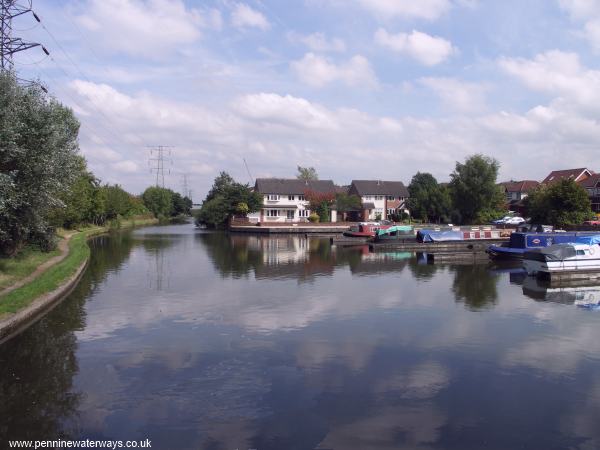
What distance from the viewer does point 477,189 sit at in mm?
74688

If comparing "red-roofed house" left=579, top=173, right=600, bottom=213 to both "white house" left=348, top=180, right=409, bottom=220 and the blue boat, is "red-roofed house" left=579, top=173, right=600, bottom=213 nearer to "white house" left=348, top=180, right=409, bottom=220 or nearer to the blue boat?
"white house" left=348, top=180, right=409, bottom=220

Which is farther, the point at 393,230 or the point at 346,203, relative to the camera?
the point at 346,203

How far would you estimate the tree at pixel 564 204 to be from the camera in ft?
194

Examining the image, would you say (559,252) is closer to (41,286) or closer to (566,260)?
(566,260)

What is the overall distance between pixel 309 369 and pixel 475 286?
57.4ft

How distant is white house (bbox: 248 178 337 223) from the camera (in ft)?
275

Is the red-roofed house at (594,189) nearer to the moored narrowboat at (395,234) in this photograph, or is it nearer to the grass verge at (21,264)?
the moored narrowboat at (395,234)

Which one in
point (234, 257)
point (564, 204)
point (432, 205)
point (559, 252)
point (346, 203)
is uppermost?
point (346, 203)

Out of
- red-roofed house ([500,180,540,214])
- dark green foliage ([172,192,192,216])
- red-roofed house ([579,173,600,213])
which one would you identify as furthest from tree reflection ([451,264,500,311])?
dark green foliage ([172,192,192,216])

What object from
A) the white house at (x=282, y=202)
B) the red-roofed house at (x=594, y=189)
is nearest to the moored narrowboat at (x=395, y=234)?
the white house at (x=282, y=202)

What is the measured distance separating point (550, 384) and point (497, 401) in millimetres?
2097

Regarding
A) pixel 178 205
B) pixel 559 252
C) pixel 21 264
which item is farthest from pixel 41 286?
pixel 178 205

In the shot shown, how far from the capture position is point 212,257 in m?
42.6

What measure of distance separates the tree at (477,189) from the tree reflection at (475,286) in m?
39.5
